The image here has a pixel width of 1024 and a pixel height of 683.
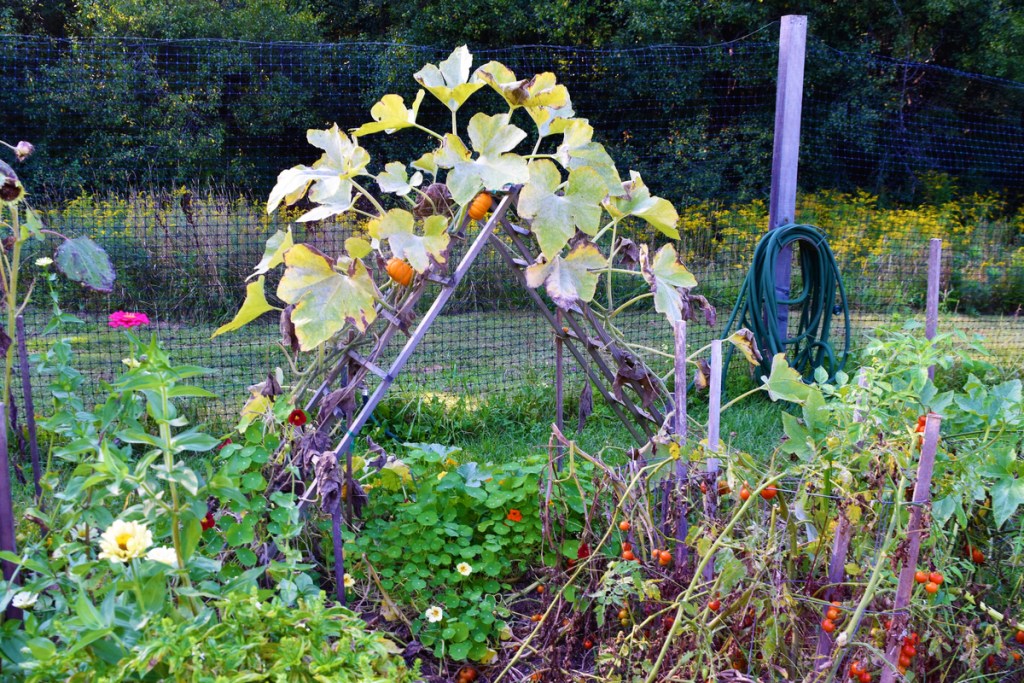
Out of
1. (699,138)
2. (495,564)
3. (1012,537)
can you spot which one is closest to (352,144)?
(495,564)

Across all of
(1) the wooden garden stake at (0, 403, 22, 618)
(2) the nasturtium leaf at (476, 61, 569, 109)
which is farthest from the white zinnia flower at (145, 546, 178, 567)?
(2) the nasturtium leaf at (476, 61, 569, 109)

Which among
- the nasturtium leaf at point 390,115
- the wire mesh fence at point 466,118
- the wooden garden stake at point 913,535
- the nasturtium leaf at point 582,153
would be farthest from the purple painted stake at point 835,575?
the wire mesh fence at point 466,118

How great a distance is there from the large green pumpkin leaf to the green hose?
87.9 inches

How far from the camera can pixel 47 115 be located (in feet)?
26.9

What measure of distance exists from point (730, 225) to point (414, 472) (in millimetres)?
5401

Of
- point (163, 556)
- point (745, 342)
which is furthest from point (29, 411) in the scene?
point (745, 342)

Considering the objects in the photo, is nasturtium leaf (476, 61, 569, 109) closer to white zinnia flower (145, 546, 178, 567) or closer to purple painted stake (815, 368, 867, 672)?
purple painted stake (815, 368, 867, 672)

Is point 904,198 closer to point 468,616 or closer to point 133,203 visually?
point 133,203

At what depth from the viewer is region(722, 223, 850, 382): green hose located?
12.5 ft

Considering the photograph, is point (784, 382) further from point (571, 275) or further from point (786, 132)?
point (786, 132)

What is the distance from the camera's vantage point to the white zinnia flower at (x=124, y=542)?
1.23 meters

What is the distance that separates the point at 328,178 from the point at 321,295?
0.27 m

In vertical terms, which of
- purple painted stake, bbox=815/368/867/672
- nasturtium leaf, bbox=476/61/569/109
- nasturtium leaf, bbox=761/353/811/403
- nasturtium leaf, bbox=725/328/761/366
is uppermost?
nasturtium leaf, bbox=476/61/569/109

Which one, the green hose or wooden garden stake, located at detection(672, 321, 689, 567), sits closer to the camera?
wooden garden stake, located at detection(672, 321, 689, 567)
